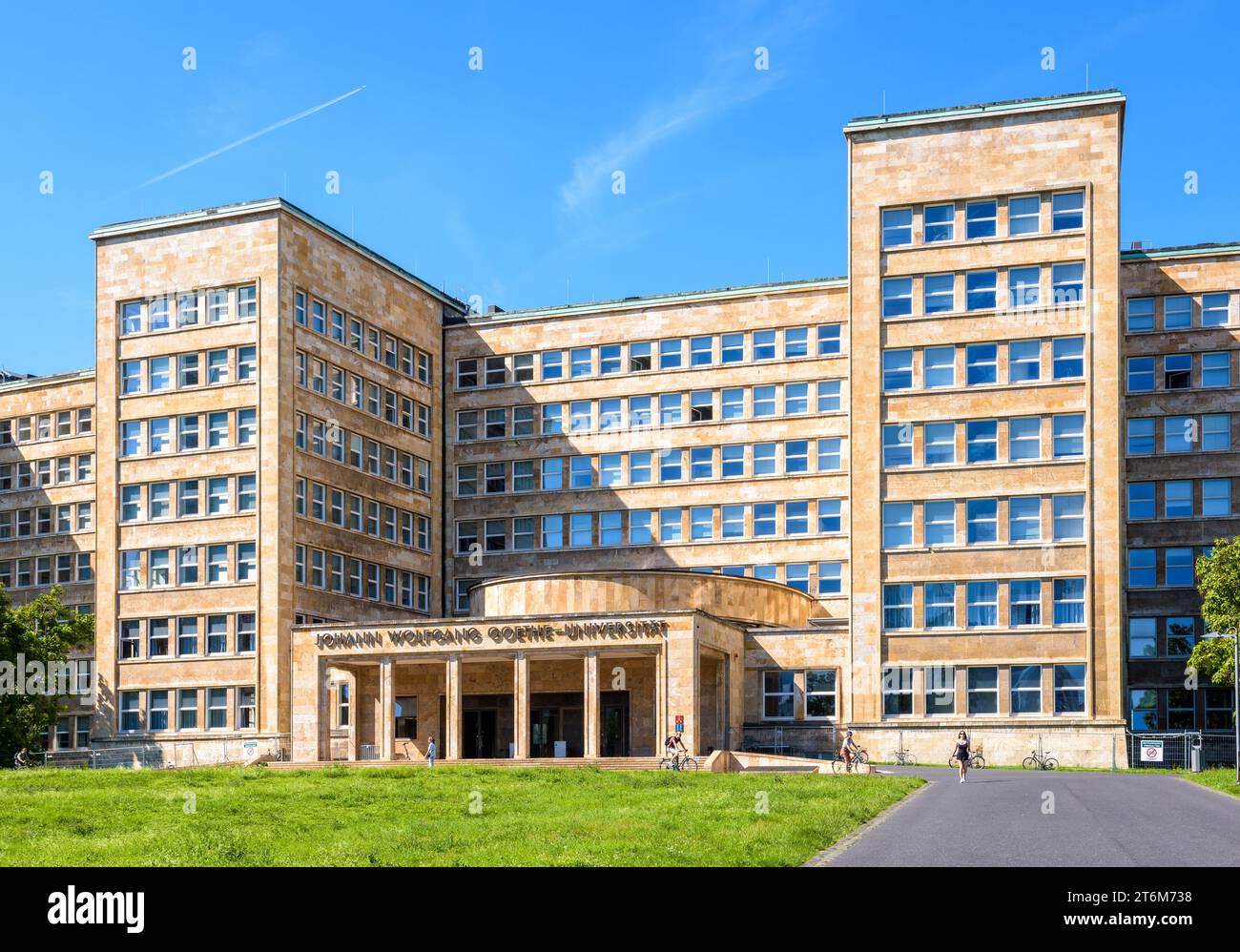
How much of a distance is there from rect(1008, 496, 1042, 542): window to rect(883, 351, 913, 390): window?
6.75 meters

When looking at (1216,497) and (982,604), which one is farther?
(1216,497)

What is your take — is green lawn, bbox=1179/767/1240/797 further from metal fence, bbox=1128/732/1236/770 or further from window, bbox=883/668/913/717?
window, bbox=883/668/913/717

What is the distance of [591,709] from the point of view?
204 feet

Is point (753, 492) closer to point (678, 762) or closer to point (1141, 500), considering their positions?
point (1141, 500)

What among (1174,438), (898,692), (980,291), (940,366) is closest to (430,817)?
(898,692)

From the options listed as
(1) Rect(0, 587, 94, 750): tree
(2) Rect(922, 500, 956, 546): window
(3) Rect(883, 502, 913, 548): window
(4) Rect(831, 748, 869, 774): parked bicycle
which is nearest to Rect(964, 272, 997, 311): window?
(2) Rect(922, 500, 956, 546): window

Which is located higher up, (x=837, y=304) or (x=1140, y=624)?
(x=837, y=304)

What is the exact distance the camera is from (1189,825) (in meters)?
30.4

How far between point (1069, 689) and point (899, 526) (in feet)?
31.8

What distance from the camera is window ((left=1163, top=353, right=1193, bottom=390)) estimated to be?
7681 centimetres

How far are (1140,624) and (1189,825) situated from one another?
4738 cm

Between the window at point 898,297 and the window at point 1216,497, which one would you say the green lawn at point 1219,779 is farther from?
the window at point 898,297

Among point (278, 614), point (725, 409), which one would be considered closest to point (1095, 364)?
point (725, 409)
